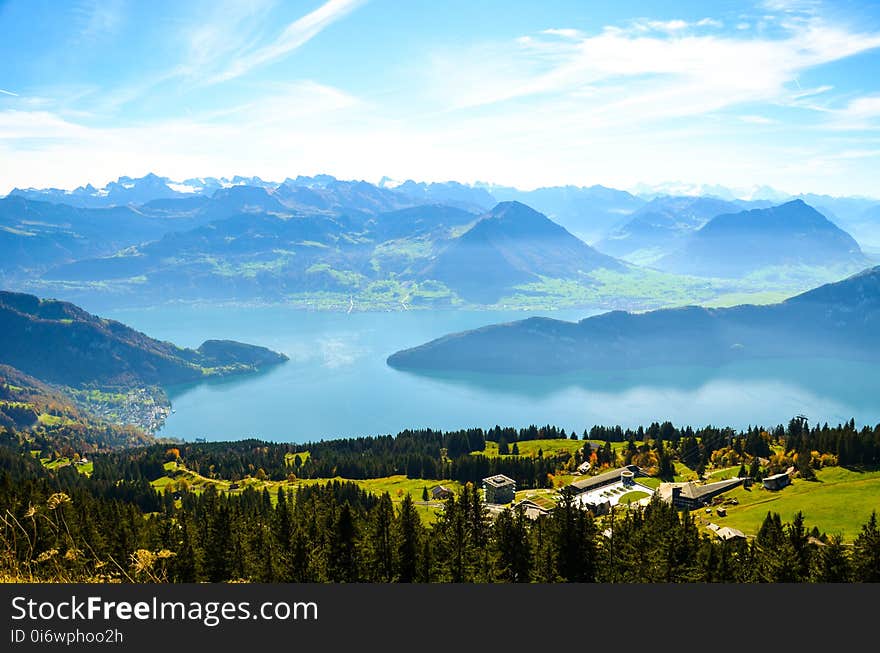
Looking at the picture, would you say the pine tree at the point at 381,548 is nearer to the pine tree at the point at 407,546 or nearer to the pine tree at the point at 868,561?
the pine tree at the point at 407,546

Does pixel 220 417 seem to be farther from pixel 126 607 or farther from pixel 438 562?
pixel 126 607

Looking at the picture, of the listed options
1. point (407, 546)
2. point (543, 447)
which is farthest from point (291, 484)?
point (407, 546)

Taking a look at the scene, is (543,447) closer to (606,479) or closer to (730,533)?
(606,479)

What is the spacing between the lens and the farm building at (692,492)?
6025 centimetres

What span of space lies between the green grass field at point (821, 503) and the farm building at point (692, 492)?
120cm

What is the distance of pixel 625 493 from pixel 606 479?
4.31m

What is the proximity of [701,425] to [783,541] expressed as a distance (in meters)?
144

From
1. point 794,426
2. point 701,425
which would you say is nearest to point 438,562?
point 794,426

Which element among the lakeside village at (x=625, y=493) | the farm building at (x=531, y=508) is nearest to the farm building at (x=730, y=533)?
the lakeside village at (x=625, y=493)

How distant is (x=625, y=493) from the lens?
67562 millimetres

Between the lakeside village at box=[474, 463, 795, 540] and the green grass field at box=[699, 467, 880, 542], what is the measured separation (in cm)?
116

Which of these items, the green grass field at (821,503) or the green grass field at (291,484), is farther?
the green grass field at (291,484)

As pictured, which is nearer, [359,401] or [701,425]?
[701,425]

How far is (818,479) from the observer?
64500 millimetres
